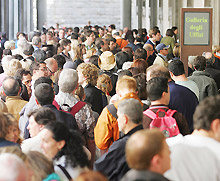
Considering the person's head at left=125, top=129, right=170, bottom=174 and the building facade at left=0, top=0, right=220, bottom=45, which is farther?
the building facade at left=0, top=0, right=220, bottom=45

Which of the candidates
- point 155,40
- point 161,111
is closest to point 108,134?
point 161,111

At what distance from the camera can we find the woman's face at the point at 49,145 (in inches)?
176

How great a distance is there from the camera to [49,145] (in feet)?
14.8

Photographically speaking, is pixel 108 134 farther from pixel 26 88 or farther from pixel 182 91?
pixel 26 88

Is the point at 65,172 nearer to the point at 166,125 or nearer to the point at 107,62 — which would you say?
the point at 166,125

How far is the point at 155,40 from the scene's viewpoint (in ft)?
50.6

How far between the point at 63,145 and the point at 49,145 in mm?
110

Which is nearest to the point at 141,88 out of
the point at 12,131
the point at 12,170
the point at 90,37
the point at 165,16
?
the point at 12,131

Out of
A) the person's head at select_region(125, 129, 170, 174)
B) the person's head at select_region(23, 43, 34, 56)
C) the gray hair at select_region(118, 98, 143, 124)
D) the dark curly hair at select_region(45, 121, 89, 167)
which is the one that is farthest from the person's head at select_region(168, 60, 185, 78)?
the person's head at select_region(23, 43, 34, 56)

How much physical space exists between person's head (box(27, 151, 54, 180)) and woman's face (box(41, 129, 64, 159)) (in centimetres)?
46

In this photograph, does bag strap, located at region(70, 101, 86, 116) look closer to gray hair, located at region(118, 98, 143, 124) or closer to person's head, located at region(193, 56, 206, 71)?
gray hair, located at region(118, 98, 143, 124)

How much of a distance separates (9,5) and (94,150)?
25.2 meters

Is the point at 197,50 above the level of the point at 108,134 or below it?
above

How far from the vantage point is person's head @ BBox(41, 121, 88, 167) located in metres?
4.43
